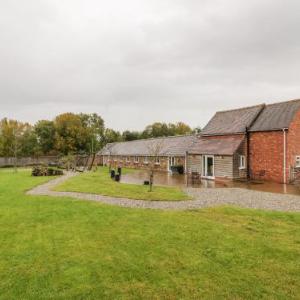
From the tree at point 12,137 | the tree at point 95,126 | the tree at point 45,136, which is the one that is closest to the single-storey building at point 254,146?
the tree at point 95,126

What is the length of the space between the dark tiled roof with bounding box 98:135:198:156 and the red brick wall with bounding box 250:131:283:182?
9.26m

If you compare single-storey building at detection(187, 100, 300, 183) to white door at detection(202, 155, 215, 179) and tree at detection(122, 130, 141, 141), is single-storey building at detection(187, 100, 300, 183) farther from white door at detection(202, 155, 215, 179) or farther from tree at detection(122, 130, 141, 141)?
tree at detection(122, 130, 141, 141)

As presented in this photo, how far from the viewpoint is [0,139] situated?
212ft

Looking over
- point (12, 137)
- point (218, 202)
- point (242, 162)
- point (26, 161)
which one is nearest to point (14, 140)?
point (12, 137)

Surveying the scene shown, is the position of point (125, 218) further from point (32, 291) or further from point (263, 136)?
point (263, 136)

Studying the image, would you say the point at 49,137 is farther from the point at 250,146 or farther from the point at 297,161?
the point at 297,161

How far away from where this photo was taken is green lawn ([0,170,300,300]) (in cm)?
582

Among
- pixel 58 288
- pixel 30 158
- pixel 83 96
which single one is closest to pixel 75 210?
pixel 58 288

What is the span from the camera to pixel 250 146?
2842cm

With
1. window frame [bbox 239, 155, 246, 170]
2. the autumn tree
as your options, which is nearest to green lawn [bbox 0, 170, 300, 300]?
window frame [bbox 239, 155, 246, 170]

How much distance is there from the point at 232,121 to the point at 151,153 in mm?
12960

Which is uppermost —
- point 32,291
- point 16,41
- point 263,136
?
point 16,41

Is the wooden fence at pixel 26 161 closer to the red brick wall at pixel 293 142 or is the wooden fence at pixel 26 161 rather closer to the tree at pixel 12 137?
the tree at pixel 12 137

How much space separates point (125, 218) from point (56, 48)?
1800 centimetres
